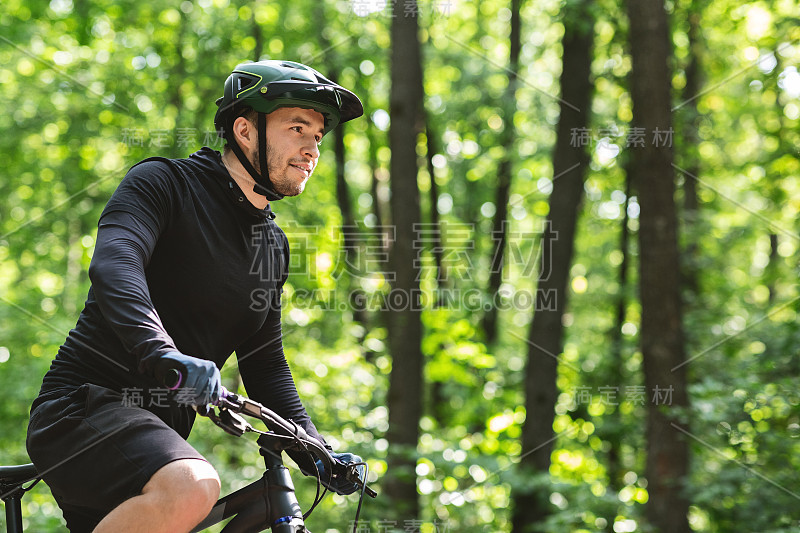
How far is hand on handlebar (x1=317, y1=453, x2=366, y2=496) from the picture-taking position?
219cm

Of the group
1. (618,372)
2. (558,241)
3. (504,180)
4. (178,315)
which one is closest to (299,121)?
(178,315)

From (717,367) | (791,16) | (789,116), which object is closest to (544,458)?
(717,367)

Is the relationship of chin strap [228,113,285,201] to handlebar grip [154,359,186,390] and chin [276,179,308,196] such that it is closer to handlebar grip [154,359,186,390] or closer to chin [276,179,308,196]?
chin [276,179,308,196]

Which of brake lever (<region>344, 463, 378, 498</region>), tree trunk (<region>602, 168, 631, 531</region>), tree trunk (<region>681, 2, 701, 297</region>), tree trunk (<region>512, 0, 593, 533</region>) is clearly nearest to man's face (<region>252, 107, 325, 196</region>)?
brake lever (<region>344, 463, 378, 498</region>)

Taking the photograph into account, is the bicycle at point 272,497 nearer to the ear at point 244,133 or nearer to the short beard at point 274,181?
the short beard at point 274,181

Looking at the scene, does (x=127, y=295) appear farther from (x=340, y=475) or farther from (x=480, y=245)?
(x=480, y=245)

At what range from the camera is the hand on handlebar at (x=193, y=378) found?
1.58 metres

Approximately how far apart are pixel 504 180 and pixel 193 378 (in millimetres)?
12819

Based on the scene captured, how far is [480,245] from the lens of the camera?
616 inches

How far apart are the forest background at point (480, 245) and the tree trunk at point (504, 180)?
2.4 inches

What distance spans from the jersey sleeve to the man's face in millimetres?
317

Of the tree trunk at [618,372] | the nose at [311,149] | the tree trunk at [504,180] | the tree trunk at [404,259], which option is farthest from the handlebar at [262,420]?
the tree trunk at [504,180]

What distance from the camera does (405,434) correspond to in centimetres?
746

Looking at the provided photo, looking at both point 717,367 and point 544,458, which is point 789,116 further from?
point 544,458
